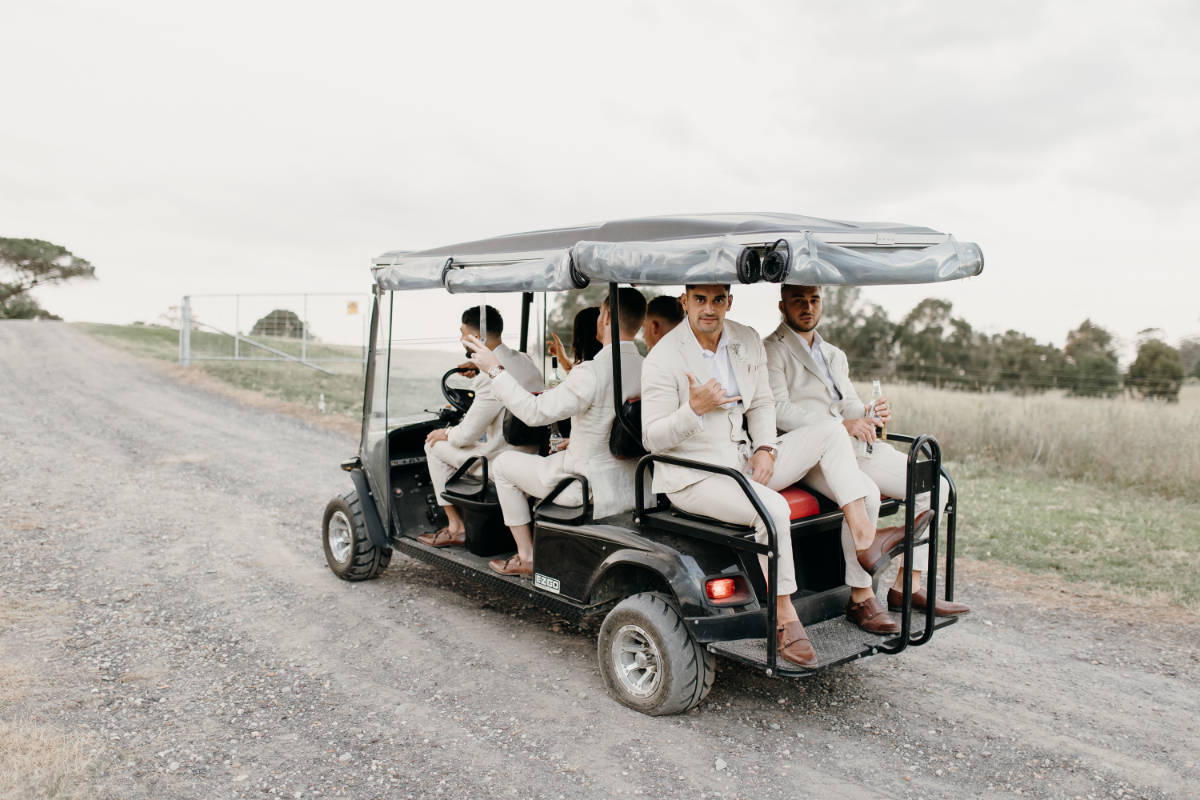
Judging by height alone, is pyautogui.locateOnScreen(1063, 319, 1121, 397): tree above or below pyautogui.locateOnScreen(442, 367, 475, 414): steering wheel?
above

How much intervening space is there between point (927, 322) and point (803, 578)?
24291 mm

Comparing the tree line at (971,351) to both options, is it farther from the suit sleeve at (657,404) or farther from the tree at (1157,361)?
the suit sleeve at (657,404)

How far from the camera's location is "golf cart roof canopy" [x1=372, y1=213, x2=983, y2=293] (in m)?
3.62

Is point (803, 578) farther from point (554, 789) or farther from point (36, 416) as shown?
point (36, 416)

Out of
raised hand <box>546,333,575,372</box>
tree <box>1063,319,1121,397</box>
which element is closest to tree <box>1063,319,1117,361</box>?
tree <box>1063,319,1121,397</box>

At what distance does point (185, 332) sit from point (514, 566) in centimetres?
1740

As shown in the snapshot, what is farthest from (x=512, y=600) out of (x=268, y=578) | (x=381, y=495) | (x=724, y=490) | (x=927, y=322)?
(x=927, y=322)

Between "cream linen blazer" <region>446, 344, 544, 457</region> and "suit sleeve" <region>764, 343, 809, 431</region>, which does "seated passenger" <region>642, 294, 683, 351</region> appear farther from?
"cream linen blazer" <region>446, 344, 544, 457</region>

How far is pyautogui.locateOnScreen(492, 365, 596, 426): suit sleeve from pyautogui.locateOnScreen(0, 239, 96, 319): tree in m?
40.7

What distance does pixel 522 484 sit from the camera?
4898mm

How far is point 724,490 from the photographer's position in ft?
13.2

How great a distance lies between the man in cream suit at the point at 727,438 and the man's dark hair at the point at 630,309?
1.34 feet

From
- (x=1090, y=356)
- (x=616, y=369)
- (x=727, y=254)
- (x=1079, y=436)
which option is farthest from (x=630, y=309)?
(x=1090, y=356)

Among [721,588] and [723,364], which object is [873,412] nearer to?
[723,364]
